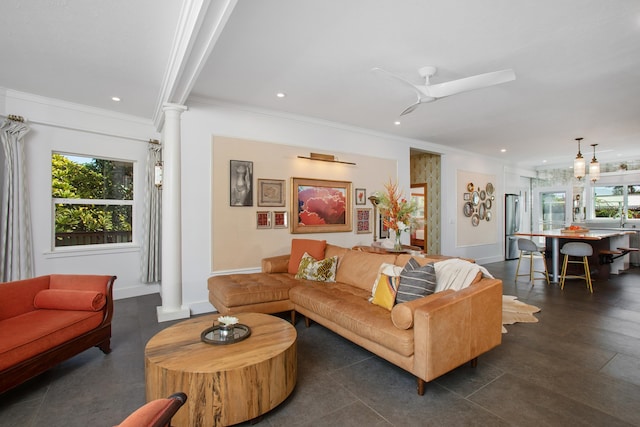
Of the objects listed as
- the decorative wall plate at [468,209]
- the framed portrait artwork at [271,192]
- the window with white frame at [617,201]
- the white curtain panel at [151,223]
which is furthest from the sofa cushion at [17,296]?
the window with white frame at [617,201]

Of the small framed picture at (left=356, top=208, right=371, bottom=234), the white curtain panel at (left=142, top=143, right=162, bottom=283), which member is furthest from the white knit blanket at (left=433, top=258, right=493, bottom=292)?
the white curtain panel at (left=142, top=143, right=162, bottom=283)

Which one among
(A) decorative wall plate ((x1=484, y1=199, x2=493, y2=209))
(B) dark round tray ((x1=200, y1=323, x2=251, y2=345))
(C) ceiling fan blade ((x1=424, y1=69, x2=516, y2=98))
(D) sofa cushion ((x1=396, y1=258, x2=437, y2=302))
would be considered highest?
(C) ceiling fan blade ((x1=424, y1=69, x2=516, y2=98))

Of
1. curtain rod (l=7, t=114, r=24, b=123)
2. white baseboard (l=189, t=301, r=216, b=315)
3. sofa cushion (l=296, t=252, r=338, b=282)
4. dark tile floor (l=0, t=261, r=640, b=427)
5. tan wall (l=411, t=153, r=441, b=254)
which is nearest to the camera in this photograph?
dark tile floor (l=0, t=261, r=640, b=427)

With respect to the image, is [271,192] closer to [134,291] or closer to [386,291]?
[386,291]

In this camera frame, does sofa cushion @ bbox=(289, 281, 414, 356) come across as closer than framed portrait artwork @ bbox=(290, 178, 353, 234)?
Yes

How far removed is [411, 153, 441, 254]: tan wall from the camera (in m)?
7.09

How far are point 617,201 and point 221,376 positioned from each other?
35.0 feet

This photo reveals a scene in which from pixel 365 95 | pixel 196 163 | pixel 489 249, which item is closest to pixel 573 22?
pixel 365 95

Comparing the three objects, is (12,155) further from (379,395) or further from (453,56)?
(453,56)

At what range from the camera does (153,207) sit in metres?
4.79

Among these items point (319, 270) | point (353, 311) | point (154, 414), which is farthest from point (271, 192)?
point (154, 414)

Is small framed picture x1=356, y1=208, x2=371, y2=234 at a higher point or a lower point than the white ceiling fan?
lower

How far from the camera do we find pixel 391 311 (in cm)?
251

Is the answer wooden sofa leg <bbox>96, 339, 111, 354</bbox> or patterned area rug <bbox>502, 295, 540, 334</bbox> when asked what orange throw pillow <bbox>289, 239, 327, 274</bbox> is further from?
patterned area rug <bbox>502, 295, 540, 334</bbox>
